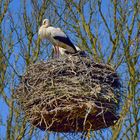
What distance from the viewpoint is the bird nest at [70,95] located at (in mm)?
4859

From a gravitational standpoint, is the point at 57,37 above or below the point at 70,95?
above

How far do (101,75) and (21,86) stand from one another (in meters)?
0.81

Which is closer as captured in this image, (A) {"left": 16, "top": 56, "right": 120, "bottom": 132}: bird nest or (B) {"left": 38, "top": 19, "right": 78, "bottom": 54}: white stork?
(A) {"left": 16, "top": 56, "right": 120, "bottom": 132}: bird nest

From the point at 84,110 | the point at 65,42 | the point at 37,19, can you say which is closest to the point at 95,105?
the point at 84,110

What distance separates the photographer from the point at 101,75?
16.8ft

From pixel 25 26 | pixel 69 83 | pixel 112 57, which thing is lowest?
pixel 69 83

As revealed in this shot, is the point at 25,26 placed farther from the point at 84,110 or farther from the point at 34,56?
the point at 84,110

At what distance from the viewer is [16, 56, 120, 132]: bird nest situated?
15.9ft

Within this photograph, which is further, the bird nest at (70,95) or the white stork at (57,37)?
the white stork at (57,37)

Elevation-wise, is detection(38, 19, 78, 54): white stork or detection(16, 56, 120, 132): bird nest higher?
detection(38, 19, 78, 54): white stork

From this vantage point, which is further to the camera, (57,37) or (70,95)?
(57,37)

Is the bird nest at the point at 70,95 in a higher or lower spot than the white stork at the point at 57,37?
lower

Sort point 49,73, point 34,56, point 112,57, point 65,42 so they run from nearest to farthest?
1. point 49,73
2. point 65,42
3. point 112,57
4. point 34,56

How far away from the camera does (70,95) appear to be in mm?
4855
